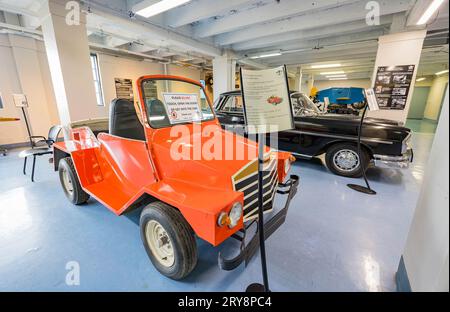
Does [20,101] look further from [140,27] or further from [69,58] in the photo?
[140,27]

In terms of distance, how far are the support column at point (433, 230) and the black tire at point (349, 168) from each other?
258 cm

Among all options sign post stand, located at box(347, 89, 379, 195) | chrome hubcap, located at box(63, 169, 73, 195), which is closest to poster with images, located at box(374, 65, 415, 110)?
sign post stand, located at box(347, 89, 379, 195)

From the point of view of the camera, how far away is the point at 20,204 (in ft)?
9.50

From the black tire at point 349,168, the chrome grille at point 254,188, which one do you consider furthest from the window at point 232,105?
the chrome grille at point 254,188

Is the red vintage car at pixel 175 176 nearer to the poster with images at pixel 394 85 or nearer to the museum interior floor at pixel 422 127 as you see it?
the poster with images at pixel 394 85

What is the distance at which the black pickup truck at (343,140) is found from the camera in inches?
136

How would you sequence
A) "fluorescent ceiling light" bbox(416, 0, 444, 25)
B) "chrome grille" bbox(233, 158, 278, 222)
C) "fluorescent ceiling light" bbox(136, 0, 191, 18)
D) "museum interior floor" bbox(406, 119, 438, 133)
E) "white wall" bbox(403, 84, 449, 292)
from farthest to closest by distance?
"museum interior floor" bbox(406, 119, 438, 133)
"fluorescent ceiling light" bbox(136, 0, 191, 18)
"fluorescent ceiling light" bbox(416, 0, 444, 25)
"chrome grille" bbox(233, 158, 278, 222)
"white wall" bbox(403, 84, 449, 292)

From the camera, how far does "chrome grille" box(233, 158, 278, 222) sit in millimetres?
1600

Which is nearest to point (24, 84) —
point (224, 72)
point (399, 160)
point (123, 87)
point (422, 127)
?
point (123, 87)

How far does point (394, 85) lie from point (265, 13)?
4018mm

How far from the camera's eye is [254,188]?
1.70m

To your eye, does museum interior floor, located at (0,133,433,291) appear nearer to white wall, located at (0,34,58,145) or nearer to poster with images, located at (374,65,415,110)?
poster with images, located at (374,65,415,110)

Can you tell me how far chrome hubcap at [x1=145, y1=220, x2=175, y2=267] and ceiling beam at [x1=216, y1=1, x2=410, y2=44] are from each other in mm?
6429
